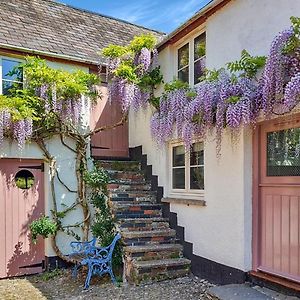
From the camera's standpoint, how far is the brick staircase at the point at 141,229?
234 inches

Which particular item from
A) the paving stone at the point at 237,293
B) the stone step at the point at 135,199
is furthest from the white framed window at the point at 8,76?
the paving stone at the point at 237,293

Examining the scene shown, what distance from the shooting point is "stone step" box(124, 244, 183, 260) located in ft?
19.8

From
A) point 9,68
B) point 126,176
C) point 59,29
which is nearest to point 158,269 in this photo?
point 126,176

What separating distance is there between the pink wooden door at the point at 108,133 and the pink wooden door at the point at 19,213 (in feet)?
4.65

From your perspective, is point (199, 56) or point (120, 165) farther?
point (120, 165)

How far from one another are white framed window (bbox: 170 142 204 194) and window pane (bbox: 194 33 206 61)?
1557 millimetres

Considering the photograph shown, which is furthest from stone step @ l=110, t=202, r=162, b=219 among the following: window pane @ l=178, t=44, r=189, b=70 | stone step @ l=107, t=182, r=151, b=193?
window pane @ l=178, t=44, r=189, b=70

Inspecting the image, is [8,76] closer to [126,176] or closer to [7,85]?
[7,85]

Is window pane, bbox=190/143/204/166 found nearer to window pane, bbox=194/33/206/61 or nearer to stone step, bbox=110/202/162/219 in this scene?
stone step, bbox=110/202/162/219

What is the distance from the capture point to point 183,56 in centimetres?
696

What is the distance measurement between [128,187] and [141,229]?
Answer: 108cm

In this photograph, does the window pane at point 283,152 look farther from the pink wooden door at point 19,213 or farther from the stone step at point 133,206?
the pink wooden door at point 19,213

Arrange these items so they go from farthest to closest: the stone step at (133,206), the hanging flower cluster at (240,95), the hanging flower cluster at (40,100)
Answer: the stone step at (133,206), the hanging flower cluster at (40,100), the hanging flower cluster at (240,95)

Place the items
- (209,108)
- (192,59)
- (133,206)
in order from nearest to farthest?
(209,108) → (192,59) → (133,206)
